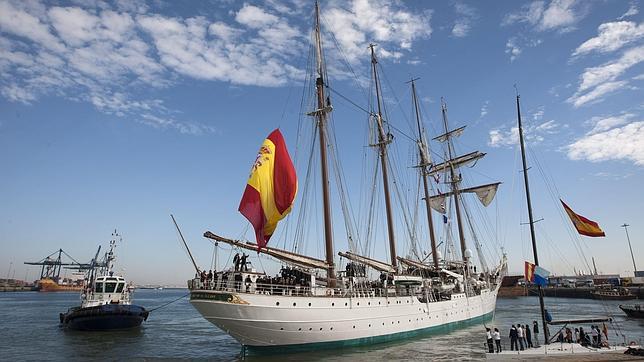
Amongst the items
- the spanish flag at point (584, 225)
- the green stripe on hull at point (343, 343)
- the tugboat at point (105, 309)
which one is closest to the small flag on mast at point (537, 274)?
the spanish flag at point (584, 225)

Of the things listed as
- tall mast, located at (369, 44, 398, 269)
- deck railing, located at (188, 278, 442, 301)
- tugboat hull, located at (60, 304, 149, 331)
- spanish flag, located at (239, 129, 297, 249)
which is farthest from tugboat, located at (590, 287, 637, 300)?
tugboat hull, located at (60, 304, 149, 331)

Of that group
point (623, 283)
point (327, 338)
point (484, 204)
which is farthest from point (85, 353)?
point (623, 283)

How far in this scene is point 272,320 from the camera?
70.6 feet

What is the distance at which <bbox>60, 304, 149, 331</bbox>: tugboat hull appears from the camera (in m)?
35.8

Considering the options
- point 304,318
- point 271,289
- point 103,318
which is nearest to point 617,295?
point 304,318

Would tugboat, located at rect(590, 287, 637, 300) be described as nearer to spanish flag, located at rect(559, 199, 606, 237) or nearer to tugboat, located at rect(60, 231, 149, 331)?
spanish flag, located at rect(559, 199, 606, 237)

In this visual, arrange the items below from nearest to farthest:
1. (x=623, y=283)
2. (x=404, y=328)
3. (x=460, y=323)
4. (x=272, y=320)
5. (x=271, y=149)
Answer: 1. (x=272, y=320)
2. (x=271, y=149)
3. (x=404, y=328)
4. (x=460, y=323)
5. (x=623, y=283)

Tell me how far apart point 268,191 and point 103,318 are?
24536mm

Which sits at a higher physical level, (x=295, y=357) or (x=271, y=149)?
(x=271, y=149)

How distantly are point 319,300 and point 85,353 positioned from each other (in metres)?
17.4

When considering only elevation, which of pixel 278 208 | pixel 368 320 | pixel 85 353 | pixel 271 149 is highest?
pixel 271 149

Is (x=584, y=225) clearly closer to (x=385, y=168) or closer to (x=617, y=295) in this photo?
(x=385, y=168)

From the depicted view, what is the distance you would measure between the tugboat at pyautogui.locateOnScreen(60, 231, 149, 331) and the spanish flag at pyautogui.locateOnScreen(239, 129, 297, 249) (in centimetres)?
2238

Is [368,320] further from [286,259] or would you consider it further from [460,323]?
[460,323]
